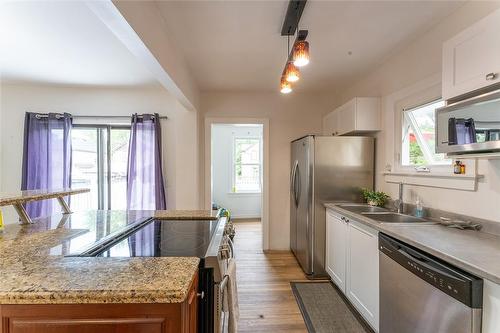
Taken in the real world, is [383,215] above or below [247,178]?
below

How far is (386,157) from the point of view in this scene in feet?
9.26

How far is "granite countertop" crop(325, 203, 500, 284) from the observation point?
1.11 meters

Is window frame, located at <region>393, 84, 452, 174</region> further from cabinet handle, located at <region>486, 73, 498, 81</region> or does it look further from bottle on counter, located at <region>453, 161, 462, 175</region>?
cabinet handle, located at <region>486, 73, 498, 81</region>

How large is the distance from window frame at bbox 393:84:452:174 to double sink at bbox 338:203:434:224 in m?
0.43

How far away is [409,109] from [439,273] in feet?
5.95

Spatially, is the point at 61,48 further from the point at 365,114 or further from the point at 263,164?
the point at 365,114

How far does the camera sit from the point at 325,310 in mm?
2350

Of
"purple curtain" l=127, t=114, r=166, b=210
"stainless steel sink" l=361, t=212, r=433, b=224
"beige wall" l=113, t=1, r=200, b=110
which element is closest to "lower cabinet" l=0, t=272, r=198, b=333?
"beige wall" l=113, t=1, r=200, b=110

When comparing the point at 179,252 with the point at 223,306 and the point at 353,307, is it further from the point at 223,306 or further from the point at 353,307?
the point at 353,307

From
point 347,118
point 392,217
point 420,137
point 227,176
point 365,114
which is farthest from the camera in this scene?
point 227,176

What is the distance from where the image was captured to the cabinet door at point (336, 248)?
8.30 feet

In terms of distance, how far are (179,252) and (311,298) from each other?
1.87 metres

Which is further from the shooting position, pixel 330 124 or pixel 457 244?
pixel 330 124

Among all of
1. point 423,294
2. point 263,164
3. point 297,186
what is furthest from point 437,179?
point 263,164
